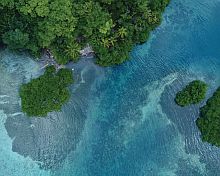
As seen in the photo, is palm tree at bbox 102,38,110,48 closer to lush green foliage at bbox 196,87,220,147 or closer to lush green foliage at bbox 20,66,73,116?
lush green foliage at bbox 20,66,73,116

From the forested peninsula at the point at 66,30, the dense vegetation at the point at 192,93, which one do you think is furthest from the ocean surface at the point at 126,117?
the forested peninsula at the point at 66,30

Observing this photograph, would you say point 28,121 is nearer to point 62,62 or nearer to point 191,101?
point 62,62

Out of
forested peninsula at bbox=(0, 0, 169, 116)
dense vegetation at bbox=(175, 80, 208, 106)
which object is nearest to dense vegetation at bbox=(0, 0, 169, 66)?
forested peninsula at bbox=(0, 0, 169, 116)

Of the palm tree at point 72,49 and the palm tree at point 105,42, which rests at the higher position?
the palm tree at point 105,42

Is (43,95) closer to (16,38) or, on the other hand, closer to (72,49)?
(72,49)

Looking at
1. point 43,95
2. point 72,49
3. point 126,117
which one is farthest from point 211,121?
point 43,95

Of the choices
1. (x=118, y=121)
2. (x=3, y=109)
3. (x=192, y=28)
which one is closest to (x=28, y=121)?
(x=3, y=109)

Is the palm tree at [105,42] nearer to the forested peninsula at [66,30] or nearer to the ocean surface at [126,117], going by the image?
the forested peninsula at [66,30]
